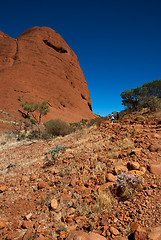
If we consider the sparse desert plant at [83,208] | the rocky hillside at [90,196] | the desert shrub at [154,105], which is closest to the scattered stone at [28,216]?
the rocky hillside at [90,196]

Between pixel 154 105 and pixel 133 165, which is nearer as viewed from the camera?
pixel 133 165

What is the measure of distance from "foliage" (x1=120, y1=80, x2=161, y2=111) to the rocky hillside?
402cm

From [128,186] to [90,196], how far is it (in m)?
0.78

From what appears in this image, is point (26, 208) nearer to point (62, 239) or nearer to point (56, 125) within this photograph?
point (62, 239)

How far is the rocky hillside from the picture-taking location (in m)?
2.15

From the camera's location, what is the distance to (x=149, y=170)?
3186mm

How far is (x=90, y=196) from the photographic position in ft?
9.32

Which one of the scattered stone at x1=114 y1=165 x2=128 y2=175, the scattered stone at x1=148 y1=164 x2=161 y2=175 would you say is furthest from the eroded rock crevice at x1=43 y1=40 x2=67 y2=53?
the scattered stone at x1=148 y1=164 x2=161 y2=175

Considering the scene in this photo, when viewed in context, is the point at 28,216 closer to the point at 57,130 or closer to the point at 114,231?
the point at 114,231

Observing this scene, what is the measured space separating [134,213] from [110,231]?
480 mm

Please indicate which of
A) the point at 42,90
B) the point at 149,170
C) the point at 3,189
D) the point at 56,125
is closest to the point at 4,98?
the point at 42,90

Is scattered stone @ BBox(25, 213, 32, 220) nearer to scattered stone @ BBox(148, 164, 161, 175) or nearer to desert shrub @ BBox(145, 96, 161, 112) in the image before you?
scattered stone @ BBox(148, 164, 161, 175)

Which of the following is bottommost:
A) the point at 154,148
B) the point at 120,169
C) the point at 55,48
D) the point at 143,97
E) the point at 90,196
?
the point at 90,196

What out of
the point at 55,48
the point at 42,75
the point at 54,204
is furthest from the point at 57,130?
the point at 55,48
